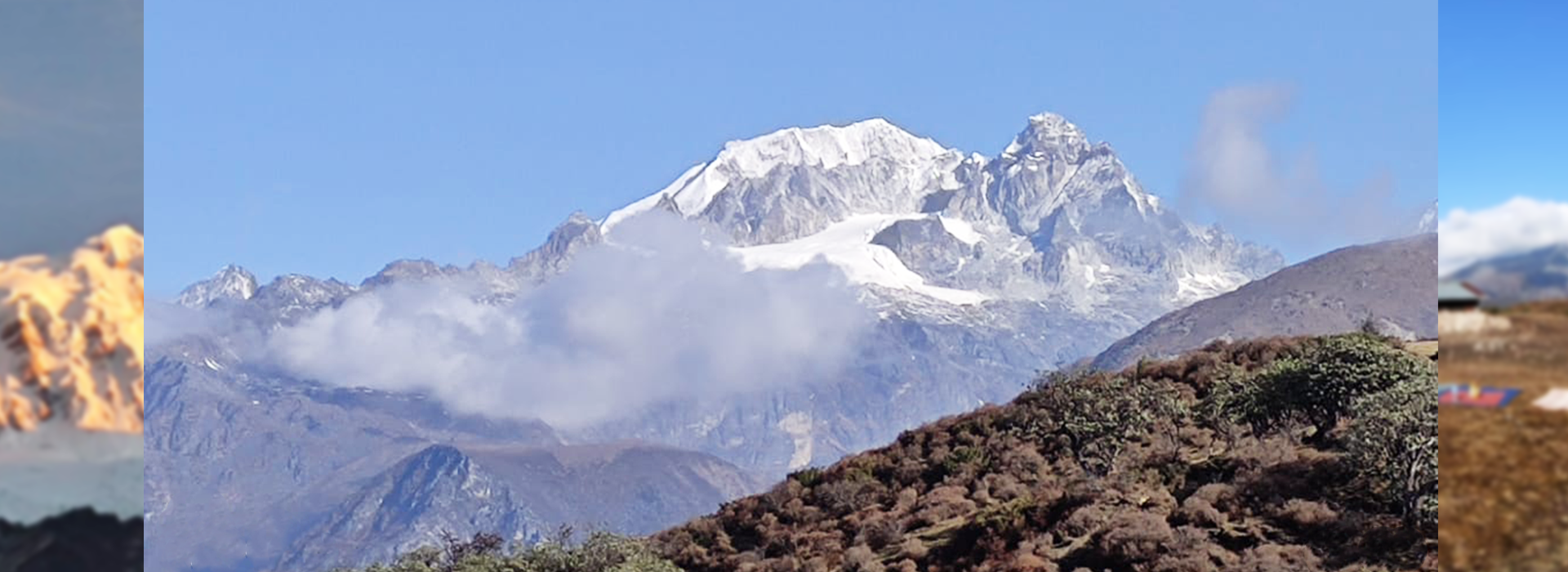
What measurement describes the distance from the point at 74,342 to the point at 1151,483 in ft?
67.0

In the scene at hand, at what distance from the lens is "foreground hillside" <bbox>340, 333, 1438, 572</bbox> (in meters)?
17.5

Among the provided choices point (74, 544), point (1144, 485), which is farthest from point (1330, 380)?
point (74, 544)

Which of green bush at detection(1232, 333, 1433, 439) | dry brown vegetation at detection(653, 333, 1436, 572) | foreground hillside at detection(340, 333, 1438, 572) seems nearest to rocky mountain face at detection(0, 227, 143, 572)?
foreground hillside at detection(340, 333, 1438, 572)

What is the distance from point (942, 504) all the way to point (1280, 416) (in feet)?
19.7

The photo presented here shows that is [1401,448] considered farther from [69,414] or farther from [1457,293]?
[69,414]

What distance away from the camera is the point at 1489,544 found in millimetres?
4531

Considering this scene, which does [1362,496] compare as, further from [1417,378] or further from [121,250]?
[121,250]

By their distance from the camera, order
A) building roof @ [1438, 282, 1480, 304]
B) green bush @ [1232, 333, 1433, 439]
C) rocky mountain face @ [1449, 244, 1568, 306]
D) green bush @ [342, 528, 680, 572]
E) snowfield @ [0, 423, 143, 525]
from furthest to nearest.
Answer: green bush @ [342, 528, 680, 572], green bush @ [1232, 333, 1433, 439], building roof @ [1438, 282, 1480, 304], rocky mountain face @ [1449, 244, 1568, 306], snowfield @ [0, 423, 143, 525]

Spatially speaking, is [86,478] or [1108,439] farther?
[1108,439]

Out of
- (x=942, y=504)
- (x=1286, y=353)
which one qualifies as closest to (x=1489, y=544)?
(x=942, y=504)

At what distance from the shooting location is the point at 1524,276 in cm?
427

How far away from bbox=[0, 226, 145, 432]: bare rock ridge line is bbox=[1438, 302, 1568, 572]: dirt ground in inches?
153

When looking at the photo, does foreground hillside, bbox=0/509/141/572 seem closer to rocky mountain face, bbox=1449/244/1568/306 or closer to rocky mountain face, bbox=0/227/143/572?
rocky mountain face, bbox=0/227/143/572

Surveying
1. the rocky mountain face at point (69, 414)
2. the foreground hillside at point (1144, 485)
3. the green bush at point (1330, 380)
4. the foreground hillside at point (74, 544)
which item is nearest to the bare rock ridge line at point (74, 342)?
the rocky mountain face at point (69, 414)
